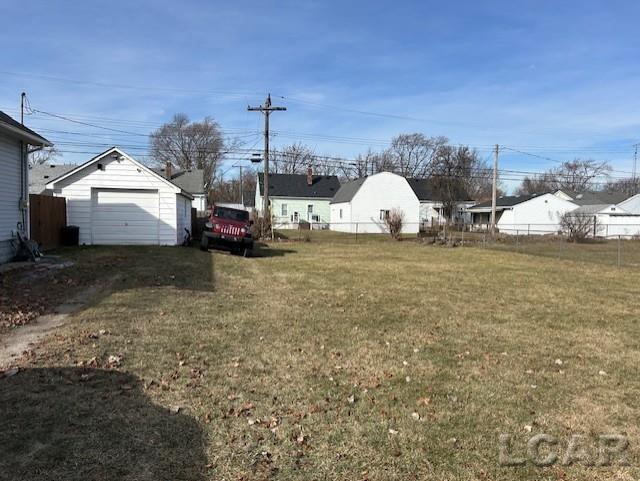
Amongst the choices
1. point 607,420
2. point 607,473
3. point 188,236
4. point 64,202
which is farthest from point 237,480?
point 188,236

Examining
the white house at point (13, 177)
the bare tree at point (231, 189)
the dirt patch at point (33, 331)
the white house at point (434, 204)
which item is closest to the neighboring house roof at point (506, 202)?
the white house at point (434, 204)

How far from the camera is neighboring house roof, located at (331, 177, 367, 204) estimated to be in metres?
46.7

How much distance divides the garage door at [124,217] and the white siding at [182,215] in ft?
3.17

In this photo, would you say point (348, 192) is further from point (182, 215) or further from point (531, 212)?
point (182, 215)

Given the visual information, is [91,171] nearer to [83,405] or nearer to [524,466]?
[83,405]

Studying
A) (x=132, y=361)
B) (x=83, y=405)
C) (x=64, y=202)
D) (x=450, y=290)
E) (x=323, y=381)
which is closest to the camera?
(x=83, y=405)

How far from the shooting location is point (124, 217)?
20.5m

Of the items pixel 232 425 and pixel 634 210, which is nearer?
pixel 232 425

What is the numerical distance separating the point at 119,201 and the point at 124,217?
69 centimetres

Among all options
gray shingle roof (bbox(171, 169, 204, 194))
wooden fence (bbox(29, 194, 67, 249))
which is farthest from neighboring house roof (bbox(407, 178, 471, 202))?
wooden fence (bbox(29, 194, 67, 249))

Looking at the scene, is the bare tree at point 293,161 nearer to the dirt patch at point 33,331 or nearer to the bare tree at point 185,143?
the bare tree at point 185,143

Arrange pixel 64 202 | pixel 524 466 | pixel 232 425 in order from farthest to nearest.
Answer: pixel 64 202
pixel 232 425
pixel 524 466

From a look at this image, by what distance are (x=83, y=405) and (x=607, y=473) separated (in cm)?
408

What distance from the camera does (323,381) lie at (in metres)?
5.05
